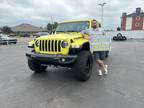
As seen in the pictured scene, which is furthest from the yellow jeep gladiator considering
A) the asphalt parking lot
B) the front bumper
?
the asphalt parking lot

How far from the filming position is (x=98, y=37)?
17.0 feet

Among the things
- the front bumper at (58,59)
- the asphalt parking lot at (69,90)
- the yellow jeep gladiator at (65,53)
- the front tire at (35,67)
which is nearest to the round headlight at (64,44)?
the yellow jeep gladiator at (65,53)

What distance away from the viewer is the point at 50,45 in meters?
4.73

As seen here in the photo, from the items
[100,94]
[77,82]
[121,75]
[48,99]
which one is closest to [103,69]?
[121,75]

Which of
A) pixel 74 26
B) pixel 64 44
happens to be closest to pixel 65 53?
pixel 64 44

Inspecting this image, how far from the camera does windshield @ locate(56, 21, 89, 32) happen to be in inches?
236

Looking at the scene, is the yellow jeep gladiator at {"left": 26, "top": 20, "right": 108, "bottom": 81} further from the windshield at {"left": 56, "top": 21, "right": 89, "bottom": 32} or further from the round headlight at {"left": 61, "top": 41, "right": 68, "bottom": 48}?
the windshield at {"left": 56, "top": 21, "right": 89, "bottom": 32}

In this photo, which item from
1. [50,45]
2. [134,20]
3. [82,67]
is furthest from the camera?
[134,20]

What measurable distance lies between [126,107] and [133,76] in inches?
91.2

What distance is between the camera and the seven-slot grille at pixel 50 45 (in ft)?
15.2

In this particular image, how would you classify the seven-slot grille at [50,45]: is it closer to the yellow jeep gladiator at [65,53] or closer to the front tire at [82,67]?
the yellow jeep gladiator at [65,53]

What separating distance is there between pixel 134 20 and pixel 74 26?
5306 centimetres

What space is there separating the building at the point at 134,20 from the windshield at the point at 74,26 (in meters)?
51.9

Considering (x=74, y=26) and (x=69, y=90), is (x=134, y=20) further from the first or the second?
(x=69, y=90)
